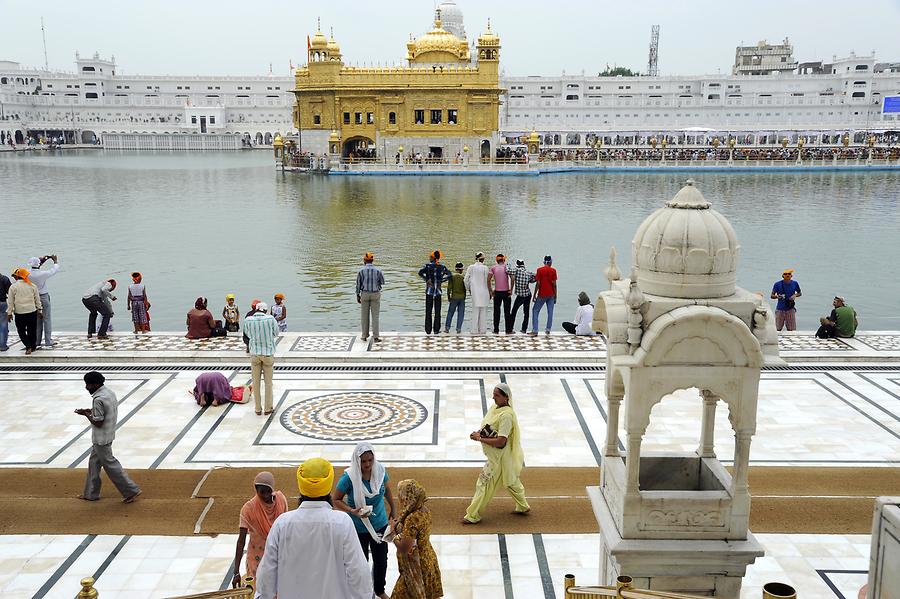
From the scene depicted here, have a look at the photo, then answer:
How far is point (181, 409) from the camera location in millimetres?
7359

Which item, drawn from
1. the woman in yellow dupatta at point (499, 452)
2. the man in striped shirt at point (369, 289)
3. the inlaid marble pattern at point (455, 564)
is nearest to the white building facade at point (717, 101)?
the man in striped shirt at point (369, 289)

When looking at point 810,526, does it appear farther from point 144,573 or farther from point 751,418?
point 144,573

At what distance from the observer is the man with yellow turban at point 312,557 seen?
122 inches

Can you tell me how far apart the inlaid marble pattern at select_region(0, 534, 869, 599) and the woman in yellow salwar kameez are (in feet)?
1.83

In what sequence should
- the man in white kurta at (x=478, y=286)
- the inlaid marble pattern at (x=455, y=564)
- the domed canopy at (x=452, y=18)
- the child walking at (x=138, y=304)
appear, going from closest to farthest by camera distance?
the inlaid marble pattern at (x=455, y=564) → the man in white kurta at (x=478, y=286) → the child walking at (x=138, y=304) → the domed canopy at (x=452, y=18)

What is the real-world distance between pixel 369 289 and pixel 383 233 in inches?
534

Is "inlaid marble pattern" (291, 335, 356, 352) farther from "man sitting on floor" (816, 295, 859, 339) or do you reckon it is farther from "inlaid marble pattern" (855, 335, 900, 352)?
"inlaid marble pattern" (855, 335, 900, 352)

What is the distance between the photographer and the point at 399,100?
49.2m

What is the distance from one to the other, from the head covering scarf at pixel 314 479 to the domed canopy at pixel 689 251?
172 cm

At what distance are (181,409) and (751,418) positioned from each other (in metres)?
5.44

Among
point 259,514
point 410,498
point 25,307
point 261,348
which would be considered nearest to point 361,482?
point 410,498

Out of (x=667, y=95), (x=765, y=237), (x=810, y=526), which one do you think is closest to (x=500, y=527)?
(x=810, y=526)

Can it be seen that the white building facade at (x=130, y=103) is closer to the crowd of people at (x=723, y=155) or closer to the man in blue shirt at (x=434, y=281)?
the crowd of people at (x=723, y=155)

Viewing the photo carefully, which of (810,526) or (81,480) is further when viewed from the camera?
(81,480)
